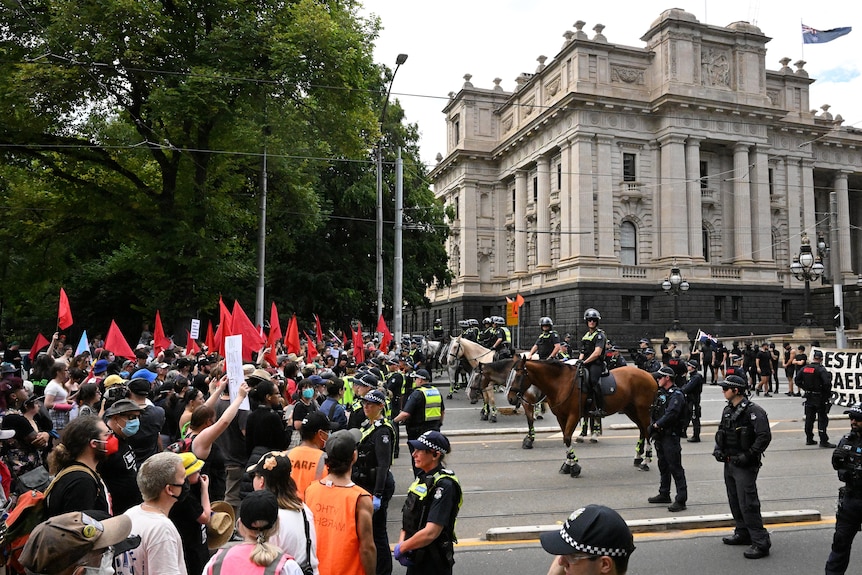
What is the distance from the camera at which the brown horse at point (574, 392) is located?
12445 mm

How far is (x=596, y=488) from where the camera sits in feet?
35.3

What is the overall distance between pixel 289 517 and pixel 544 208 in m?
50.0

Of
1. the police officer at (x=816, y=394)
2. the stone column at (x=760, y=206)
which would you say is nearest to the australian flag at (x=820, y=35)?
the stone column at (x=760, y=206)

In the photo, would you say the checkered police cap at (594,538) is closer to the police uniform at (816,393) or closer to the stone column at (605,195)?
the police uniform at (816,393)

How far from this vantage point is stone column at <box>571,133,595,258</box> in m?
46.9

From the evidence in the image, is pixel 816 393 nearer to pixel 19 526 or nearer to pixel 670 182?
pixel 19 526

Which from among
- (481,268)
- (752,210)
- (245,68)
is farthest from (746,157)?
(245,68)

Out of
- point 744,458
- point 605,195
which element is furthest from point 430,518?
point 605,195

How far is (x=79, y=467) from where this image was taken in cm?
439

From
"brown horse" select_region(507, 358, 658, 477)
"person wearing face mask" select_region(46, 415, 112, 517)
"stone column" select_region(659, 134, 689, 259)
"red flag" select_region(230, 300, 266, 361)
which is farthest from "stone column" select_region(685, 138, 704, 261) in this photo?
"person wearing face mask" select_region(46, 415, 112, 517)

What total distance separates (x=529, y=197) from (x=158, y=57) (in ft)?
128

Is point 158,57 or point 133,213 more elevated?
point 158,57

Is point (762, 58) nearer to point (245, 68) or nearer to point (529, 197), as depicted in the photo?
point (529, 197)

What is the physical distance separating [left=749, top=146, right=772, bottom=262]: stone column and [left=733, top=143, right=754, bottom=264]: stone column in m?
0.63
